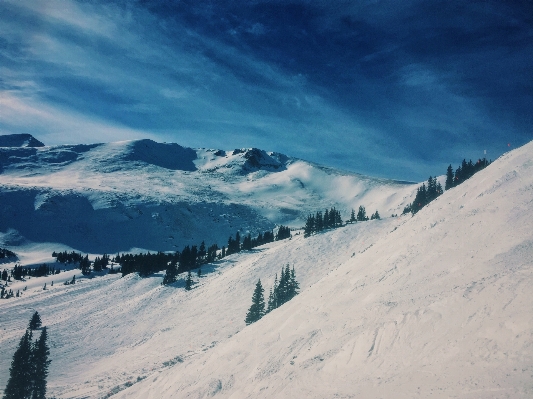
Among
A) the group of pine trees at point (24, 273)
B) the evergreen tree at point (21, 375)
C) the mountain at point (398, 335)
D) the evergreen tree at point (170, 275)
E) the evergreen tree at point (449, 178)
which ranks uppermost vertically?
the evergreen tree at point (449, 178)

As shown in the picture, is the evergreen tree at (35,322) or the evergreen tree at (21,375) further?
the evergreen tree at (35,322)

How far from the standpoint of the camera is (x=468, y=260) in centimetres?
1988

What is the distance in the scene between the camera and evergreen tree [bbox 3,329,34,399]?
104ft

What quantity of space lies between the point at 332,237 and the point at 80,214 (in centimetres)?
17288

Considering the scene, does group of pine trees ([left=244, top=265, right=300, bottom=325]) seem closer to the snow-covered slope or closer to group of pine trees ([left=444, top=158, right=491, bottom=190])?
the snow-covered slope

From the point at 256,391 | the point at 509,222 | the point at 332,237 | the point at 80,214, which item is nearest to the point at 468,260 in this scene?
the point at 509,222

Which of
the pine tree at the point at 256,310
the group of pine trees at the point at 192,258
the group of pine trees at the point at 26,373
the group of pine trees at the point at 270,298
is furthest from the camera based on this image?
the group of pine trees at the point at 192,258

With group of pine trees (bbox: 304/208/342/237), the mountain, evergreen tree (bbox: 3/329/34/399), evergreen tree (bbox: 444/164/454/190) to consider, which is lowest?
evergreen tree (bbox: 3/329/34/399)

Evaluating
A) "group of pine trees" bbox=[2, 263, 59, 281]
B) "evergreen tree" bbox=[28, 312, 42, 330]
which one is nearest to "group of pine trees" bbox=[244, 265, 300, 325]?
"evergreen tree" bbox=[28, 312, 42, 330]

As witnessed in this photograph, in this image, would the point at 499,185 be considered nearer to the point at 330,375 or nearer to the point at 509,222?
the point at 509,222

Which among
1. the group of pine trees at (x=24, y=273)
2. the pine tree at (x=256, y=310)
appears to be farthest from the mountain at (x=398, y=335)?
the group of pine trees at (x=24, y=273)

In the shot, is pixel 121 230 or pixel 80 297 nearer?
pixel 80 297

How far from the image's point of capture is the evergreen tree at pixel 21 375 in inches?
1243

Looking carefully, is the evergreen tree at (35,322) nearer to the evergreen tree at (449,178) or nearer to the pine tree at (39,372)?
the pine tree at (39,372)
